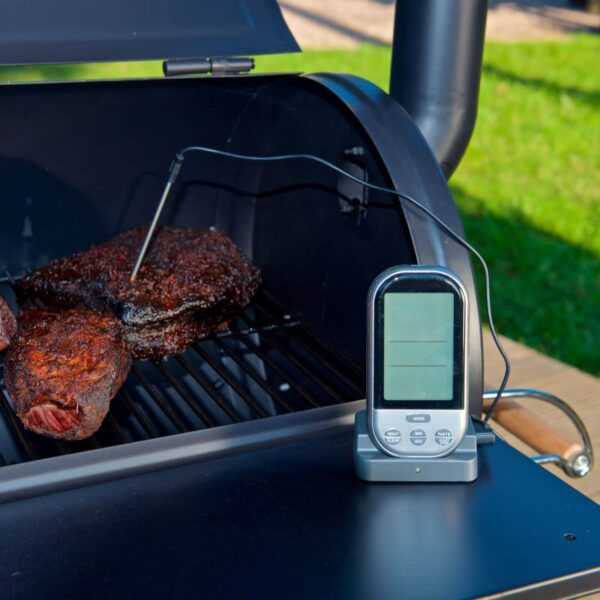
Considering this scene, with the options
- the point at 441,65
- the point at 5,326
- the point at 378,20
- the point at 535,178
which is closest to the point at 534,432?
Result: the point at 441,65

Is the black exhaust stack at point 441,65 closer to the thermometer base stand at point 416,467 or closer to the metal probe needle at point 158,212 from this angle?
the metal probe needle at point 158,212

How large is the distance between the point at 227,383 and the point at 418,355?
51 cm

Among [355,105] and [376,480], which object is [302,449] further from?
[355,105]

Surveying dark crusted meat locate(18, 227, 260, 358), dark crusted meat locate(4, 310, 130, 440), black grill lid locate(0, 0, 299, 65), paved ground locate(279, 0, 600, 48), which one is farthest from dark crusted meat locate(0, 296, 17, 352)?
paved ground locate(279, 0, 600, 48)

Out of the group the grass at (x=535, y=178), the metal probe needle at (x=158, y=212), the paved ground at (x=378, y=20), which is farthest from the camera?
the paved ground at (x=378, y=20)

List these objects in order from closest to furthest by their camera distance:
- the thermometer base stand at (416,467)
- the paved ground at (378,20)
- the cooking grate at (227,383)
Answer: the thermometer base stand at (416,467), the cooking grate at (227,383), the paved ground at (378,20)

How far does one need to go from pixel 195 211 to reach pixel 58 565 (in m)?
1.17

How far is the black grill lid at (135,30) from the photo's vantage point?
5.11 ft

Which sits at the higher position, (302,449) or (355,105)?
(355,105)

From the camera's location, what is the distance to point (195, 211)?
7.00 feet

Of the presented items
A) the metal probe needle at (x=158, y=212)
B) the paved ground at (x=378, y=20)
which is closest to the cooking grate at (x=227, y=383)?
the metal probe needle at (x=158, y=212)

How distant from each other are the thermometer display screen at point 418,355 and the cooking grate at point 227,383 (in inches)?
12.0

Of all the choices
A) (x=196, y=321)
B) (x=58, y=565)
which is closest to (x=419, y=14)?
(x=196, y=321)

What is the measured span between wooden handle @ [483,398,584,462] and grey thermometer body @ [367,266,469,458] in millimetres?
543
